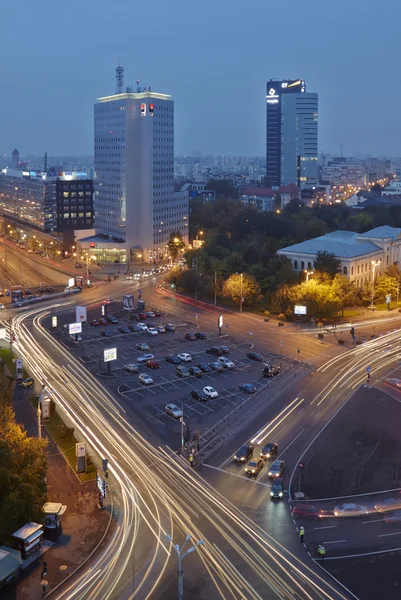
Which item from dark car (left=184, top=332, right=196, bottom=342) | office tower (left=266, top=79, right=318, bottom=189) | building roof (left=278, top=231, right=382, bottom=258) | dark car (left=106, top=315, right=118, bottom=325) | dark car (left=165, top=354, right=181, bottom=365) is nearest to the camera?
dark car (left=165, top=354, right=181, bottom=365)

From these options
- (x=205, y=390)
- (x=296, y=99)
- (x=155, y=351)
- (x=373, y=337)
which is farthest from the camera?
(x=296, y=99)

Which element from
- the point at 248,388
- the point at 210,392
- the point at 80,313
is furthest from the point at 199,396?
the point at 80,313

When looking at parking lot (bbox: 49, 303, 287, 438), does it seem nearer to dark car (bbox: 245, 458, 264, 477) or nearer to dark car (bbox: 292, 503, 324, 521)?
dark car (bbox: 245, 458, 264, 477)

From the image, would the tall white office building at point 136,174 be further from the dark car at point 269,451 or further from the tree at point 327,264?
the dark car at point 269,451

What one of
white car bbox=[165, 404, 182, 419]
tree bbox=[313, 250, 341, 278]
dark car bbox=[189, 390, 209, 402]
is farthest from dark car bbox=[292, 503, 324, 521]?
tree bbox=[313, 250, 341, 278]

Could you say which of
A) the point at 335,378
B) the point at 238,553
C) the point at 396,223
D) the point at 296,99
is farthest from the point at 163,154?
the point at 296,99

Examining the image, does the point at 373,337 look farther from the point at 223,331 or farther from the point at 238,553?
the point at 238,553
